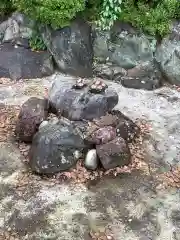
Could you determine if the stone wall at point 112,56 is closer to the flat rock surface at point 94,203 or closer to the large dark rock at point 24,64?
the large dark rock at point 24,64

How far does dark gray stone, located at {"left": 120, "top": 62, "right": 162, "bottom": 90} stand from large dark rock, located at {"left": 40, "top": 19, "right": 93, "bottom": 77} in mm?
981

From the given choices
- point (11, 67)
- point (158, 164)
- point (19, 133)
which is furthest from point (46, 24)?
point (158, 164)

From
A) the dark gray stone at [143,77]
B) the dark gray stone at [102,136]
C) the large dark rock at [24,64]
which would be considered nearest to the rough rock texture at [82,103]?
the dark gray stone at [102,136]

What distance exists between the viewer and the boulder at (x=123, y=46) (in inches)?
392

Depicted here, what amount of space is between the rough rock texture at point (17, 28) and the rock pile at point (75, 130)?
2.68 meters

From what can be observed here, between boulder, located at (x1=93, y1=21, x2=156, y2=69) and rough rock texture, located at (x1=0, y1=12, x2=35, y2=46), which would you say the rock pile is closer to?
boulder, located at (x1=93, y1=21, x2=156, y2=69)

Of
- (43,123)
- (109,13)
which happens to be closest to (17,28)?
(109,13)

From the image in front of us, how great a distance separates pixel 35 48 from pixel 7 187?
4693 mm

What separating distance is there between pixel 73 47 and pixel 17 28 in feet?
5.80

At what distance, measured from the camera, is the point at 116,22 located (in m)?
9.99

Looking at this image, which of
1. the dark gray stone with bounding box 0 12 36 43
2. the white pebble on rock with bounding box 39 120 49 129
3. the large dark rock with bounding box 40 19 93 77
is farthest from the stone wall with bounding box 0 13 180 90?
the white pebble on rock with bounding box 39 120 49 129

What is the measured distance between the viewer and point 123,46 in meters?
10.0

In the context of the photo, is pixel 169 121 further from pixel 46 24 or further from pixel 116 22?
pixel 46 24

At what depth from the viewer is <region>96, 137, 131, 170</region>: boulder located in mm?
7383
